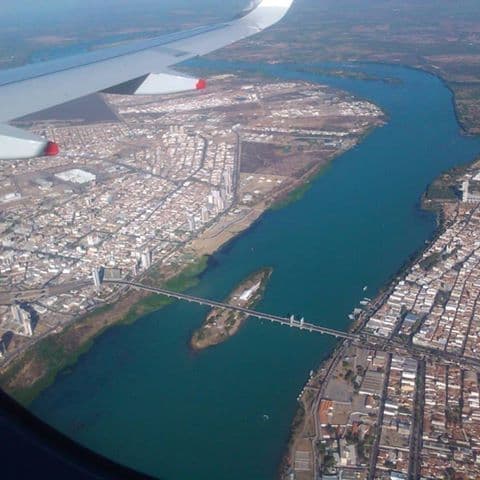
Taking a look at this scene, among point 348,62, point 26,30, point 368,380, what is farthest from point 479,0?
point 368,380

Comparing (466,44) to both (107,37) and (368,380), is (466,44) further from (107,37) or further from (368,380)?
(368,380)

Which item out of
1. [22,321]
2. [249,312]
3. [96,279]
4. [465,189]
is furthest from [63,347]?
[465,189]

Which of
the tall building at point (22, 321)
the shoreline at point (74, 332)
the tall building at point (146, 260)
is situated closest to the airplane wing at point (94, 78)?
the shoreline at point (74, 332)

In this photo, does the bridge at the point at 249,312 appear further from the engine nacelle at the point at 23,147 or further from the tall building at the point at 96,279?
the engine nacelle at the point at 23,147

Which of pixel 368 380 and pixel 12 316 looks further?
pixel 12 316

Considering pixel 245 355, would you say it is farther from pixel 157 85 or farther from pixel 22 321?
pixel 157 85

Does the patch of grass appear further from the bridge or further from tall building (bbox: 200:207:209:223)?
tall building (bbox: 200:207:209:223)
